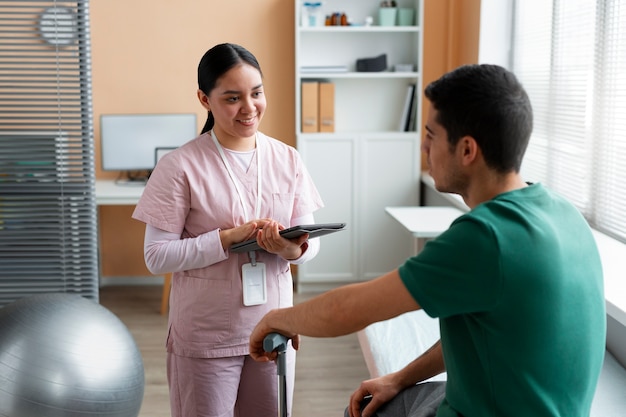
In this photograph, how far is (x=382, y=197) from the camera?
16.7ft

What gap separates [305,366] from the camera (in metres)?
3.84

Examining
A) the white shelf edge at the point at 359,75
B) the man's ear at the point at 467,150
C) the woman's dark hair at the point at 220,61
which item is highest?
the white shelf edge at the point at 359,75

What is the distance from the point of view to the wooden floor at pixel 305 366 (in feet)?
11.0

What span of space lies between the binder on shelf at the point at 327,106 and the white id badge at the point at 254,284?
10.1 feet

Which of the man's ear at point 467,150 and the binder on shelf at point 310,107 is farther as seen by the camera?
the binder on shelf at point 310,107

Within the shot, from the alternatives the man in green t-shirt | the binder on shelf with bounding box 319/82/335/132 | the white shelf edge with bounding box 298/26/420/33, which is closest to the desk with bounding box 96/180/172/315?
the binder on shelf with bounding box 319/82/335/132

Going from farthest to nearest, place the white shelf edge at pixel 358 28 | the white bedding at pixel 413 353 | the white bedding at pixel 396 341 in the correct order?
the white shelf edge at pixel 358 28 < the white bedding at pixel 396 341 < the white bedding at pixel 413 353

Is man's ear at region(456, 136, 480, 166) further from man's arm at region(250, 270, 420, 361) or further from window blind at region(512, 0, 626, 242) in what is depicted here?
window blind at region(512, 0, 626, 242)

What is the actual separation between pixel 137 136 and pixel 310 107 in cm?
114

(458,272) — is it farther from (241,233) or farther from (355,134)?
(355,134)

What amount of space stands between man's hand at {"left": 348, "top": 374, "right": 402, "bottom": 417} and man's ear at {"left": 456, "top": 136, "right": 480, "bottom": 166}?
0.64 meters

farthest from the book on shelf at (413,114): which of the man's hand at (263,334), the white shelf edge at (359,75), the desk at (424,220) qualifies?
the man's hand at (263,334)

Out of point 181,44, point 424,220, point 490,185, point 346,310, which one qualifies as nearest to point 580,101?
point 424,220

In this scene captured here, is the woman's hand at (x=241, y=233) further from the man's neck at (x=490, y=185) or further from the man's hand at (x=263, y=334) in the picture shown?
the man's neck at (x=490, y=185)
